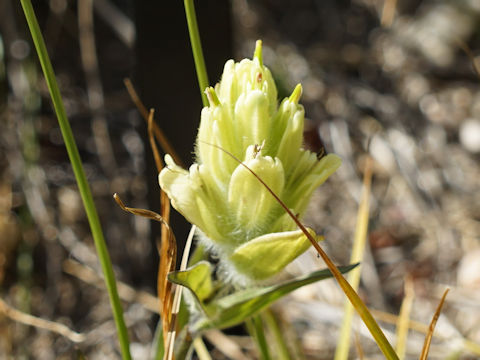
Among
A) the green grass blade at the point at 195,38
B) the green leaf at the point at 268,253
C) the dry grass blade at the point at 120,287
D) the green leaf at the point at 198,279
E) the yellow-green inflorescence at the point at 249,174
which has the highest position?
the green grass blade at the point at 195,38

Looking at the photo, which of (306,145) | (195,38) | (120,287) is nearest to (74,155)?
(195,38)

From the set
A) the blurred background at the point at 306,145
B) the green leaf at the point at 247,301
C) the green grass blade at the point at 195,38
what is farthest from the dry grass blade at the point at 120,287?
the green grass blade at the point at 195,38

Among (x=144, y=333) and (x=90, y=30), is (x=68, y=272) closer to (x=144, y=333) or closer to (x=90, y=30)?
(x=144, y=333)

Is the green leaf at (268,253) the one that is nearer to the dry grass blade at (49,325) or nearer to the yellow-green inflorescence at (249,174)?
the yellow-green inflorescence at (249,174)

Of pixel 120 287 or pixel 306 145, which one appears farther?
pixel 306 145

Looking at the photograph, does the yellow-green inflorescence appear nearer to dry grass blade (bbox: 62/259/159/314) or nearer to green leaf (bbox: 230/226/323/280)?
green leaf (bbox: 230/226/323/280)

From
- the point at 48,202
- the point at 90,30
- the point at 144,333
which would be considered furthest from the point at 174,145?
the point at 90,30

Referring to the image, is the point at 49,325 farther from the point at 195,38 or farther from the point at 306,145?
the point at 306,145
